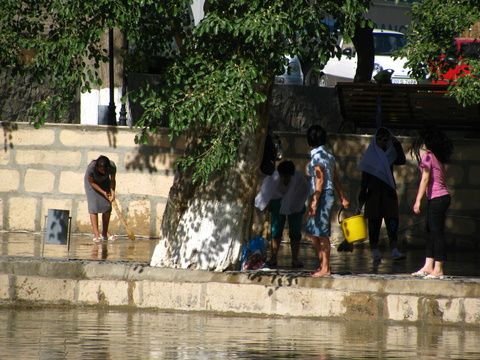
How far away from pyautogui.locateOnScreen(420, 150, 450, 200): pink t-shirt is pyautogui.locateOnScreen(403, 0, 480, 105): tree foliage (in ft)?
8.19

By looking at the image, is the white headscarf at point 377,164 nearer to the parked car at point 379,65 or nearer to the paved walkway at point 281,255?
the paved walkway at point 281,255

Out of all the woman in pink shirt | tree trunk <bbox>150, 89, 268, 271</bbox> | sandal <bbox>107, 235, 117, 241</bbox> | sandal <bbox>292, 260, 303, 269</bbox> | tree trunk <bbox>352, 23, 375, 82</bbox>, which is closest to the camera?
the woman in pink shirt

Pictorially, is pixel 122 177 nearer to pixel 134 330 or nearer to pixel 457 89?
pixel 457 89

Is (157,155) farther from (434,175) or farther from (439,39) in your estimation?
(434,175)

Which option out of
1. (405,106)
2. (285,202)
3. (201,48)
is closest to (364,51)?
(405,106)

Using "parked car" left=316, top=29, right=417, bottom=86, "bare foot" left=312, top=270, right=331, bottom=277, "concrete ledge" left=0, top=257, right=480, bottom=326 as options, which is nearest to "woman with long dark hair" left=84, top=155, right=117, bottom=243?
"concrete ledge" left=0, top=257, right=480, bottom=326

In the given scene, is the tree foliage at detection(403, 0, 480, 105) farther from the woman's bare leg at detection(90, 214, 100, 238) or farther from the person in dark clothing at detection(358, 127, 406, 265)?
the woman's bare leg at detection(90, 214, 100, 238)

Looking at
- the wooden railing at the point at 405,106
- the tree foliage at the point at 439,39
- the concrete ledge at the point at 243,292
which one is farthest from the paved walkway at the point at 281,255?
the wooden railing at the point at 405,106

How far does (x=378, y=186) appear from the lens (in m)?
15.4

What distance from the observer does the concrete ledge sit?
12.5m

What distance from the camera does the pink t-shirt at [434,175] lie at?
13.2 m

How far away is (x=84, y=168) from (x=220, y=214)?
18.1 feet

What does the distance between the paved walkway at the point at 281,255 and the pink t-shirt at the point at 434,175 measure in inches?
46.8

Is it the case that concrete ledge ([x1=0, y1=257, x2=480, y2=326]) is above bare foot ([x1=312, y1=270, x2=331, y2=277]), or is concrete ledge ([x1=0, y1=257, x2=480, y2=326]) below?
below
